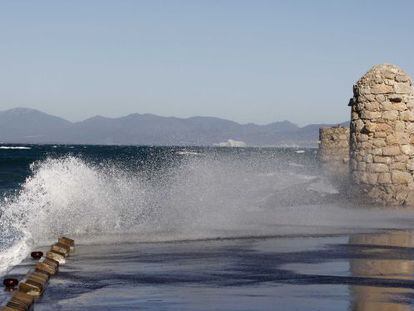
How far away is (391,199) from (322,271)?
11.4 metres

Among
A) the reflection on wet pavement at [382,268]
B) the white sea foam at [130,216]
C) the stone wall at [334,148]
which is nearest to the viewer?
the reflection on wet pavement at [382,268]

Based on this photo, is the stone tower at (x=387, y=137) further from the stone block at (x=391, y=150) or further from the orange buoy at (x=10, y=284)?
the orange buoy at (x=10, y=284)

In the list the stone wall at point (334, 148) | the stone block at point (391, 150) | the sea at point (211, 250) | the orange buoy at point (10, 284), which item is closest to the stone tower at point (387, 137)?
the stone block at point (391, 150)

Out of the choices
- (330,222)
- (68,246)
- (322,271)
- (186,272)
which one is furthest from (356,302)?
(330,222)

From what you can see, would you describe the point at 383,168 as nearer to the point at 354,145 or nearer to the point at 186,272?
the point at 354,145

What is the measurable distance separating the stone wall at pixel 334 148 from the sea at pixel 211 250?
8.40 metres

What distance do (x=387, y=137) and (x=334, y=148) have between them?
1281cm

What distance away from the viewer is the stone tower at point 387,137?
21094 millimetres

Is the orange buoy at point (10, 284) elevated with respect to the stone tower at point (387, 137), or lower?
lower

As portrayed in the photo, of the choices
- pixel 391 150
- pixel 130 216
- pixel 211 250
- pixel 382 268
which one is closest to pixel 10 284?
pixel 382 268

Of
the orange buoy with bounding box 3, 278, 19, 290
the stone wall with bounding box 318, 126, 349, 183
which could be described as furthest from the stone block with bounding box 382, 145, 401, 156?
the orange buoy with bounding box 3, 278, 19, 290

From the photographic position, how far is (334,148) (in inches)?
1335

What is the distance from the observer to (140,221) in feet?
66.4

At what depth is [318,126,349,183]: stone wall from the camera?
33438mm
